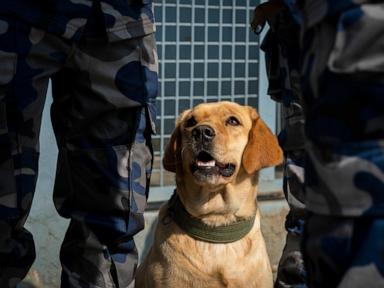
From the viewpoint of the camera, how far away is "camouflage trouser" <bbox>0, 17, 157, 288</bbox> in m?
2.39

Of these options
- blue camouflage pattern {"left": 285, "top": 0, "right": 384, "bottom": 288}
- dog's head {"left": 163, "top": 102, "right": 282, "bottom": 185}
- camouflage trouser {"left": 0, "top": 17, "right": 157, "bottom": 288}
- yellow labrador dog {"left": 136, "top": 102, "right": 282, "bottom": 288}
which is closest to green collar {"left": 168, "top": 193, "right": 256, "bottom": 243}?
yellow labrador dog {"left": 136, "top": 102, "right": 282, "bottom": 288}

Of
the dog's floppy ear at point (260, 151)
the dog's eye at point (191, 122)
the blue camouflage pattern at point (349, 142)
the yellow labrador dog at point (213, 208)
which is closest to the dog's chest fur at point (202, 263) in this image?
the yellow labrador dog at point (213, 208)

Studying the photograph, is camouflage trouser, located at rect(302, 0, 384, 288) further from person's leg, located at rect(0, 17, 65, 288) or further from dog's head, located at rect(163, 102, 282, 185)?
dog's head, located at rect(163, 102, 282, 185)

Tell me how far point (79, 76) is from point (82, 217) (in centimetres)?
48

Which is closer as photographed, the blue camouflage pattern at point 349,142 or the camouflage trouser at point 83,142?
the blue camouflage pattern at point 349,142

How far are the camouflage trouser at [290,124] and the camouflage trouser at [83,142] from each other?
568 mm

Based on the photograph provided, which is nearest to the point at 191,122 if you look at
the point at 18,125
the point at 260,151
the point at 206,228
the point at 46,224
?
the point at 260,151

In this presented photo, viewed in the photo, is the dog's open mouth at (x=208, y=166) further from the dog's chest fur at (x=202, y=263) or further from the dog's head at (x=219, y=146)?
the dog's chest fur at (x=202, y=263)

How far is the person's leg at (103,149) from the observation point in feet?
8.10

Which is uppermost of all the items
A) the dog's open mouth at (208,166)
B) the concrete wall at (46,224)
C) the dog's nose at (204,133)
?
the dog's nose at (204,133)

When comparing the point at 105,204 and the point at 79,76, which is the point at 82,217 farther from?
the point at 79,76

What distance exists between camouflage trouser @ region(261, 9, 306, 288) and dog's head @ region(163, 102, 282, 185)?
369 millimetres

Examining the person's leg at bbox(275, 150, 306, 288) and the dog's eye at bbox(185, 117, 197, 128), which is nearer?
the person's leg at bbox(275, 150, 306, 288)

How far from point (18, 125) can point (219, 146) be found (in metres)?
1.23
